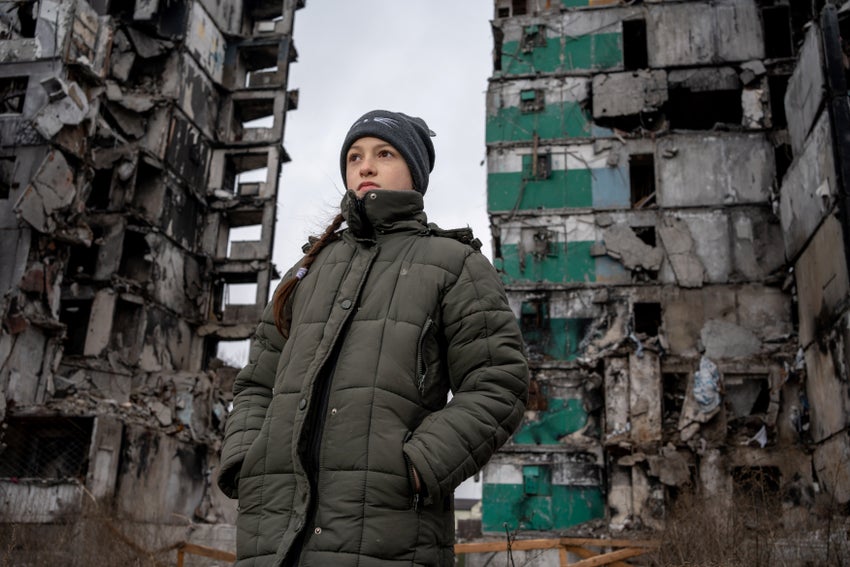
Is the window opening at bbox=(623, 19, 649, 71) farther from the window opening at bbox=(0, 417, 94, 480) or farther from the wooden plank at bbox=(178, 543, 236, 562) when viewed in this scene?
the wooden plank at bbox=(178, 543, 236, 562)

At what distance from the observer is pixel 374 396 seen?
2.53 m

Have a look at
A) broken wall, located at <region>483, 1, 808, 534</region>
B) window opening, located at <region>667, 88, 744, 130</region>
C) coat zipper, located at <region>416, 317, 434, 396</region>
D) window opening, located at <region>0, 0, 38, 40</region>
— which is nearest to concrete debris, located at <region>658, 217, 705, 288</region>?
broken wall, located at <region>483, 1, 808, 534</region>

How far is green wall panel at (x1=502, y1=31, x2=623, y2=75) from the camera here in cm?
3025

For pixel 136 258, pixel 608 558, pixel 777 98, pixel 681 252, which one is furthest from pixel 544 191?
pixel 608 558

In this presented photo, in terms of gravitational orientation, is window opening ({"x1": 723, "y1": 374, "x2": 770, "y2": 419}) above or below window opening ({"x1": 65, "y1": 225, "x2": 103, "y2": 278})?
below

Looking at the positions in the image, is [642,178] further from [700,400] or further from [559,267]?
[700,400]

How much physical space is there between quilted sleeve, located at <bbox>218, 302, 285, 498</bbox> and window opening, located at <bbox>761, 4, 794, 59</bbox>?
30.6 m

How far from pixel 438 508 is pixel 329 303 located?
31.4 inches

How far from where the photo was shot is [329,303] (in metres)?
2.81

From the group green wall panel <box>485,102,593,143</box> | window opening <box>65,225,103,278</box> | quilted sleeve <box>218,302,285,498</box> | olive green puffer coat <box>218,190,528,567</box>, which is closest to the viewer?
olive green puffer coat <box>218,190,528,567</box>

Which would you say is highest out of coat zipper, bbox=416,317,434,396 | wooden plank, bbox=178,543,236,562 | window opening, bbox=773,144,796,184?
window opening, bbox=773,144,796,184

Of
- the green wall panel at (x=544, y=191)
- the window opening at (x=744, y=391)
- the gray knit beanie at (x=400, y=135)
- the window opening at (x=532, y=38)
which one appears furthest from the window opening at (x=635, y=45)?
the gray knit beanie at (x=400, y=135)

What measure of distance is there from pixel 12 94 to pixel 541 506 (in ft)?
69.4

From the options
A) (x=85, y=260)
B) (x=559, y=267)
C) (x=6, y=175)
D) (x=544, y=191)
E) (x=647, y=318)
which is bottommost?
(x=647, y=318)
